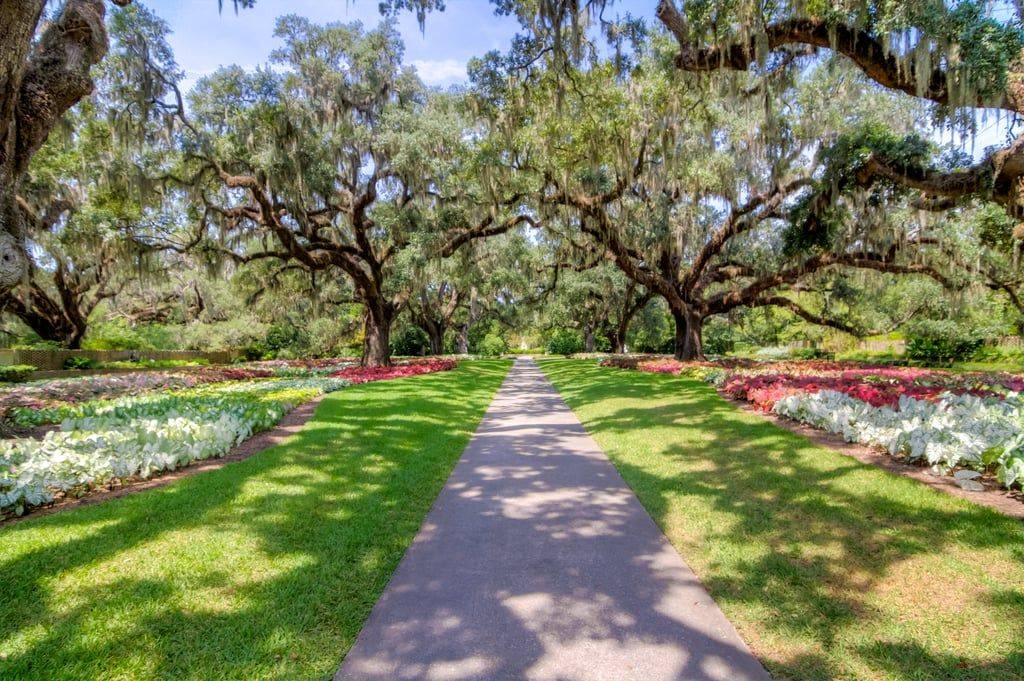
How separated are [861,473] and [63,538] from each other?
23.4ft

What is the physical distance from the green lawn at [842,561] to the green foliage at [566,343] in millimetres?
45723

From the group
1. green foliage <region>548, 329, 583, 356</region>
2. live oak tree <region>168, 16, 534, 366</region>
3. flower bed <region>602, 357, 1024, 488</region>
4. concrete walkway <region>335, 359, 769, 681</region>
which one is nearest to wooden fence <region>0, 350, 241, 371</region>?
live oak tree <region>168, 16, 534, 366</region>

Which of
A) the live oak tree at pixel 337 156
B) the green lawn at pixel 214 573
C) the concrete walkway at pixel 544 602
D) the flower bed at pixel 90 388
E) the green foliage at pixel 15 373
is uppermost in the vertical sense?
the live oak tree at pixel 337 156

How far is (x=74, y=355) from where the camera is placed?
19.7m

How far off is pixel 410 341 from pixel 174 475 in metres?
37.4

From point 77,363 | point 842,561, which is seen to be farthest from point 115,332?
point 842,561

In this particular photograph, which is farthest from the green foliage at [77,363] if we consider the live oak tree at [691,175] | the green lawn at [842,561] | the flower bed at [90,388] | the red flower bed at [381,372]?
the green lawn at [842,561]

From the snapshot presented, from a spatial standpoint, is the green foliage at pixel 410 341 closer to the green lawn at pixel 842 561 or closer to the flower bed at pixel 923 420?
the flower bed at pixel 923 420

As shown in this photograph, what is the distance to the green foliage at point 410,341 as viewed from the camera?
41.1 m

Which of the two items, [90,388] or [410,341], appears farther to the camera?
[410,341]

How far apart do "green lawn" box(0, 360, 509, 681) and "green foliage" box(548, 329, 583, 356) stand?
1837 inches

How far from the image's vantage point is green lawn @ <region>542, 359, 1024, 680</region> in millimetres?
2475

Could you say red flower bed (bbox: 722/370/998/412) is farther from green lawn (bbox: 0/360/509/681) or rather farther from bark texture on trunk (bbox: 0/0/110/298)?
bark texture on trunk (bbox: 0/0/110/298)

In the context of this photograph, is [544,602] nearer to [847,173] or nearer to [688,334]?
[847,173]
